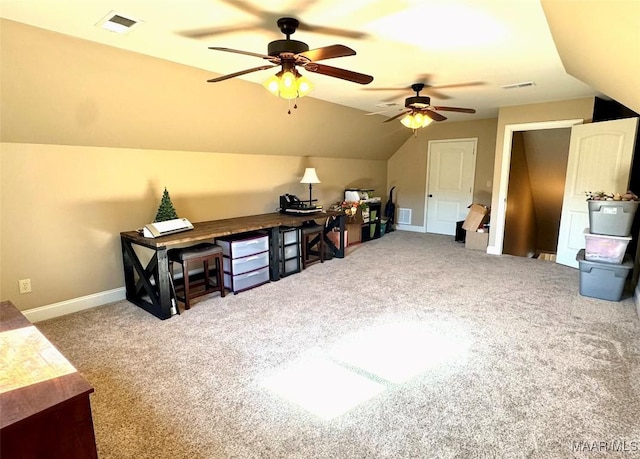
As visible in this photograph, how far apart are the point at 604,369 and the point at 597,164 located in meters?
3.24

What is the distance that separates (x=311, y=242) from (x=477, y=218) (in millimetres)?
2962

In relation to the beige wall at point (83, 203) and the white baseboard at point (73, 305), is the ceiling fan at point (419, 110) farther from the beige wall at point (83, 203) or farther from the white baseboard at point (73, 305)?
the white baseboard at point (73, 305)

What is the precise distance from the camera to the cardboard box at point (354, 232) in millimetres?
6266

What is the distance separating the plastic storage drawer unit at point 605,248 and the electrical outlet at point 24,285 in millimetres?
5727

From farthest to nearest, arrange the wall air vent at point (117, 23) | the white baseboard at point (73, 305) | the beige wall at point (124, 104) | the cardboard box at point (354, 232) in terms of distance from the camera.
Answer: the cardboard box at point (354, 232), the white baseboard at point (73, 305), the beige wall at point (124, 104), the wall air vent at point (117, 23)

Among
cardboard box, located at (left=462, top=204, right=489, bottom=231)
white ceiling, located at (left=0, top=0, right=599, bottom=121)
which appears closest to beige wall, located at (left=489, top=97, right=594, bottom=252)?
cardboard box, located at (left=462, top=204, right=489, bottom=231)

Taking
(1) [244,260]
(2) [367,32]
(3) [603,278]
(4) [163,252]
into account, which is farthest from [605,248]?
(4) [163,252]

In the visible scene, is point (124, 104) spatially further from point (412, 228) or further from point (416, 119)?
point (412, 228)

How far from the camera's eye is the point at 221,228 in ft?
12.6

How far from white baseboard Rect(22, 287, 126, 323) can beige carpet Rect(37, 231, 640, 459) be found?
0.40 ft

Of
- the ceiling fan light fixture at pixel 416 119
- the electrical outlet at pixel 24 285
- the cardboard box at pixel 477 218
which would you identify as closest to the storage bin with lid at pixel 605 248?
the cardboard box at pixel 477 218

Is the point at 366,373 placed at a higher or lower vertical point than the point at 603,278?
lower

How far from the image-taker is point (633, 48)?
76.1 inches

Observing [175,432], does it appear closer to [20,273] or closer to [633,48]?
[20,273]
